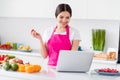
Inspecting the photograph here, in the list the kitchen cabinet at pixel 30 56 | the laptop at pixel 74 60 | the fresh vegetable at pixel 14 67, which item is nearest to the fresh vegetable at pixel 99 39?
the kitchen cabinet at pixel 30 56

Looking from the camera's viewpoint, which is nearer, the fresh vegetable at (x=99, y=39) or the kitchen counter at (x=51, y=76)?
the kitchen counter at (x=51, y=76)

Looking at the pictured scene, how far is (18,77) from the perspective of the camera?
267cm

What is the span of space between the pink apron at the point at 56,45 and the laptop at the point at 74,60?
56 centimetres

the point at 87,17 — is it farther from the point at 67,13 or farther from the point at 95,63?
the point at 67,13

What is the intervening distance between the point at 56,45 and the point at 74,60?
71cm

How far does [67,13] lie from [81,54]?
57cm

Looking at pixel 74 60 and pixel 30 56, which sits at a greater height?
pixel 74 60

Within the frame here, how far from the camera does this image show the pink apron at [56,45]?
3.38 meters

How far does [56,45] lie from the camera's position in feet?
11.3

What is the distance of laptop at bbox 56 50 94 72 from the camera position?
2756mm

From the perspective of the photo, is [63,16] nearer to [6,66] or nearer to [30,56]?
[6,66]

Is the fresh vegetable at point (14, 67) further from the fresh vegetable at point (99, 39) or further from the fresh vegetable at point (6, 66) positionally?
the fresh vegetable at point (99, 39)

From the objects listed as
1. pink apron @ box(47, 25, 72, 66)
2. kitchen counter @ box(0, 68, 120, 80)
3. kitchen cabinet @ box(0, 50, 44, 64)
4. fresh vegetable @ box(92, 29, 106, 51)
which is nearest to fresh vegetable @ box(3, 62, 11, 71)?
kitchen counter @ box(0, 68, 120, 80)

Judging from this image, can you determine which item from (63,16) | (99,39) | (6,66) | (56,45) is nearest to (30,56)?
(99,39)
